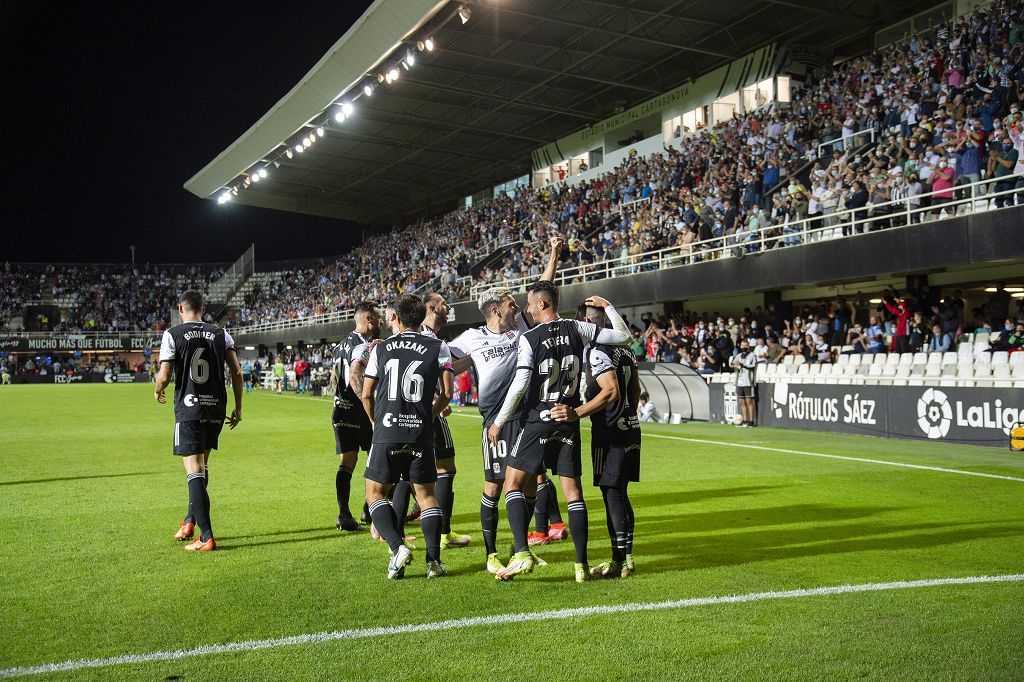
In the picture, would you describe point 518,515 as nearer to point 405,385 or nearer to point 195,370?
point 405,385

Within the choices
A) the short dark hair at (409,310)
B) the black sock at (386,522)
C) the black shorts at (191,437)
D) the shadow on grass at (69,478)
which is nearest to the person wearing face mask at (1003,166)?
the short dark hair at (409,310)

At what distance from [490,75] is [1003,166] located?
21845 millimetres

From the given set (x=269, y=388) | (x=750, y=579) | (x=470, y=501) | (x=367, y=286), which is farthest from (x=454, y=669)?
(x=367, y=286)

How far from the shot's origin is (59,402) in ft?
113

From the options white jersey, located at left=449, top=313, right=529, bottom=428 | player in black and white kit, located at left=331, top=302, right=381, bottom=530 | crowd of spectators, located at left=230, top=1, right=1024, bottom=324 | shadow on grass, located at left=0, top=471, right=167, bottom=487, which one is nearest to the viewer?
white jersey, located at left=449, top=313, right=529, bottom=428

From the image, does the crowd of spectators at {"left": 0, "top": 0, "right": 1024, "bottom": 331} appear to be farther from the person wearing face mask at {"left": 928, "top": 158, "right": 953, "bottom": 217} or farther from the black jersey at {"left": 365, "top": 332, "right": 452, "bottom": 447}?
the black jersey at {"left": 365, "top": 332, "right": 452, "bottom": 447}

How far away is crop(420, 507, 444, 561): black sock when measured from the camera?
20.5 feet

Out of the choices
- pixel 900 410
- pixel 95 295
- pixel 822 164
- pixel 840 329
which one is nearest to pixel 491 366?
pixel 900 410

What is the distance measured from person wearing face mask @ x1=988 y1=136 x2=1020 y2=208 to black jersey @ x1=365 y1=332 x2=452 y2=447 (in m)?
14.9

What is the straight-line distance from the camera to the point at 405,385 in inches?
245

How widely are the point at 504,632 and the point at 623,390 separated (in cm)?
223

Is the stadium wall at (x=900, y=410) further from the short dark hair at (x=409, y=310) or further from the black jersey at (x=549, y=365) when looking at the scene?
the short dark hair at (x=409, y=310)

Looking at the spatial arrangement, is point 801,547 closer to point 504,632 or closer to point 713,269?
point 504,632

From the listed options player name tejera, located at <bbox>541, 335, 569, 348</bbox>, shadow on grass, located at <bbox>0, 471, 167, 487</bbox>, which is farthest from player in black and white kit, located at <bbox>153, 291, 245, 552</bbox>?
shadow on grass, located at <bbox>0, 471, 167, 487</bbox>
